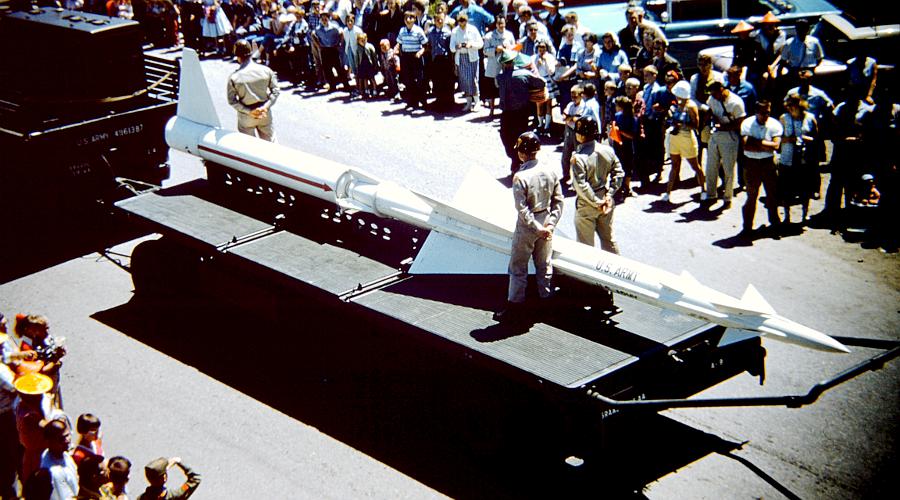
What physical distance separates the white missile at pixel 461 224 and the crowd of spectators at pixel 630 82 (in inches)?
173

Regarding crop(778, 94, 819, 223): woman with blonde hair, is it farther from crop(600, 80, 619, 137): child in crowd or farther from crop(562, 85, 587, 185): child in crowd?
crop(562, 85, 587, 185): child in crowd

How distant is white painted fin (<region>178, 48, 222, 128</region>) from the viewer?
11.5 m

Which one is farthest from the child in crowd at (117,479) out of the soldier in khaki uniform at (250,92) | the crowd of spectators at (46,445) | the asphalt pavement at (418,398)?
the soldier in khaki uniform at (250,92)

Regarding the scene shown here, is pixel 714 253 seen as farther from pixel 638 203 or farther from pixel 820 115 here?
pixel 820 115

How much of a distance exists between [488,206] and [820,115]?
7038 mm

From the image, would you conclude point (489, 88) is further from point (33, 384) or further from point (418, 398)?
point (33, 384)

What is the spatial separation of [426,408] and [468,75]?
30.9ft

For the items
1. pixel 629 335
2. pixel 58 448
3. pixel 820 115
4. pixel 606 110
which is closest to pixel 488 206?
pixel 629 335

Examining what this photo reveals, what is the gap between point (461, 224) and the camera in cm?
883

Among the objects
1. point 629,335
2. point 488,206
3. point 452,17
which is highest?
point 452,17

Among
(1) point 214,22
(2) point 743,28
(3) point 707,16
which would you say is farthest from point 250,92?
(1) point 214,22

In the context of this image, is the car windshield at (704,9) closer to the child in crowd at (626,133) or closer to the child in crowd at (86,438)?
the child in crowd at (626,133)

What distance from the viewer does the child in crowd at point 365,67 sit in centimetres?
1761

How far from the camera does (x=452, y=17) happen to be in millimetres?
18234
